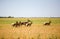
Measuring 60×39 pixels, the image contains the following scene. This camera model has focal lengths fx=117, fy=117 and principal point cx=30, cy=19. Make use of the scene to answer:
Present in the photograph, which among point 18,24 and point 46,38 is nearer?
point 46,38

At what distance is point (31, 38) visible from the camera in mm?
4832

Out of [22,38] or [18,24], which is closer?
[22,38]

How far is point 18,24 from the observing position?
30.9 feet

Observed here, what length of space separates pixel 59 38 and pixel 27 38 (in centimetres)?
132

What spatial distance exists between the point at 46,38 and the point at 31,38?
2.06 ft

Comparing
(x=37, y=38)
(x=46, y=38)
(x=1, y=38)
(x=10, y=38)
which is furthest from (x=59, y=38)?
(x=1, y=38)

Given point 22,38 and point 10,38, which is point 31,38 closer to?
point 22,38

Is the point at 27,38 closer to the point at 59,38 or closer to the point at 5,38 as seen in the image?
the point at 5,38

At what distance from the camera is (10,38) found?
16.0 feet

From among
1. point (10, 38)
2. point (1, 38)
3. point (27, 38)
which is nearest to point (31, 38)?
point (27, 38)

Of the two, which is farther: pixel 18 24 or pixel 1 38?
pixel 18 24

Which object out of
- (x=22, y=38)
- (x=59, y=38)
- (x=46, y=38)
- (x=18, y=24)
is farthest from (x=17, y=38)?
(x=18, y=24)

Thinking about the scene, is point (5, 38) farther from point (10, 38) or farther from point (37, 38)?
point (37, 38)

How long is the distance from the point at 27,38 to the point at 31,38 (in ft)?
0.59
